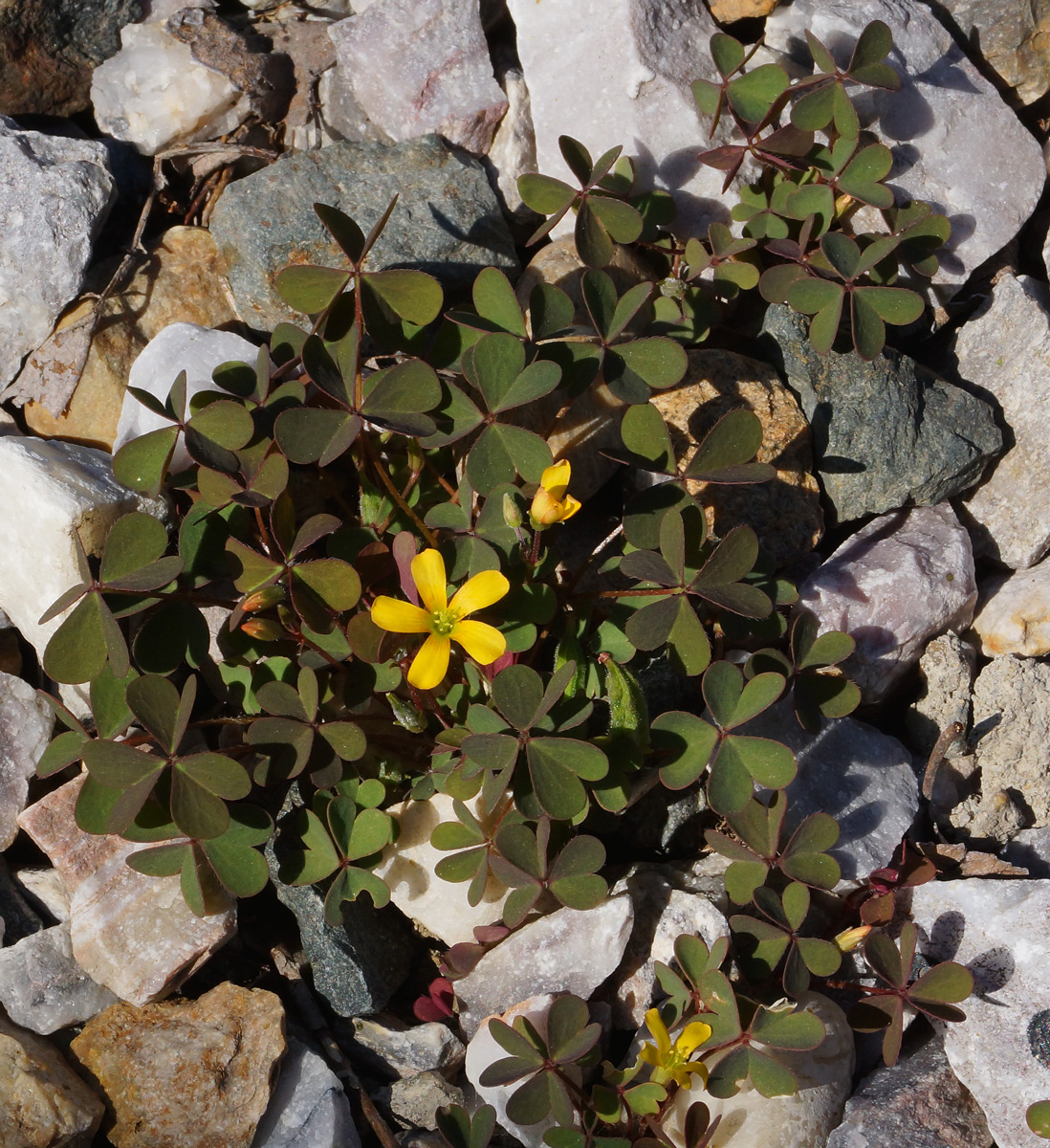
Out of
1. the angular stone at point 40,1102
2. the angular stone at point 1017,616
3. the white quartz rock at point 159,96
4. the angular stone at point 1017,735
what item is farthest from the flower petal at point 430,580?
the white quartz rock at point 159,96

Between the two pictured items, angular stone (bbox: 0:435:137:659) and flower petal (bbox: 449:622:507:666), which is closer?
flower petal (bbox: 449:622:507:666)

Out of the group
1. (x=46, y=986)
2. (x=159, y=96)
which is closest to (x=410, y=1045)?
(x=46, y=986)

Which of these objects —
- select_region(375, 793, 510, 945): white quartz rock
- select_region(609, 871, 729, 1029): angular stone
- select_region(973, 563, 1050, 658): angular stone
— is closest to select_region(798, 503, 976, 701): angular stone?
select_region(973, 563, 1050, 658): angular stone

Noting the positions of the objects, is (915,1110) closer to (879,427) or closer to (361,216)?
(879,427)

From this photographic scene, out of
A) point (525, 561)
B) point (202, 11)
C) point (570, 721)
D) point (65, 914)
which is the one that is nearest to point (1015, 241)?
point (525, 561)

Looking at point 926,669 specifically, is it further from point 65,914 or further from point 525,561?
point 65,914

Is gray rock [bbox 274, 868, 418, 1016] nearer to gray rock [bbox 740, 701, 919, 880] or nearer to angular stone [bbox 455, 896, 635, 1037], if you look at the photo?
angular stone [bbox 455, 896, 635, 1037]
